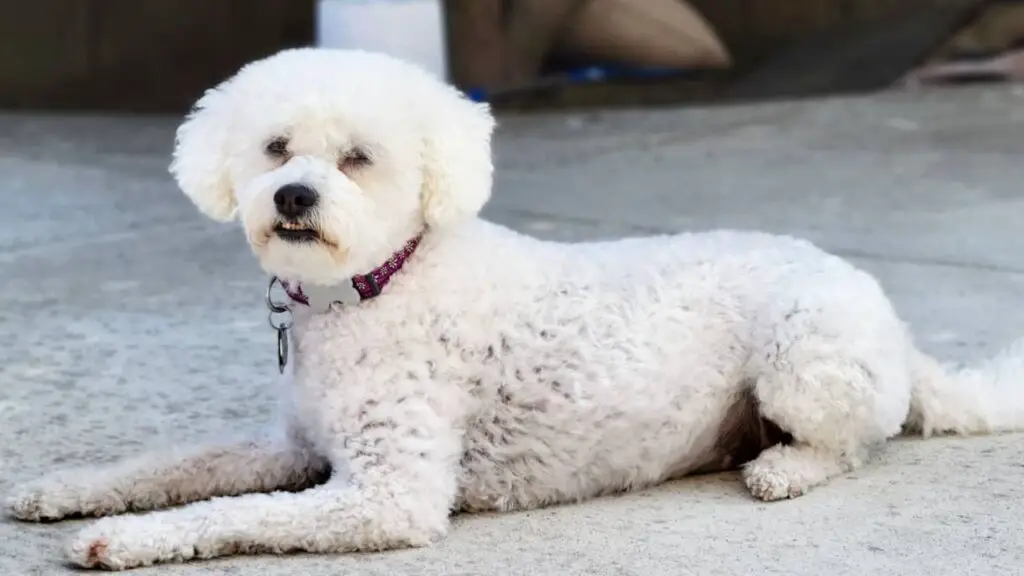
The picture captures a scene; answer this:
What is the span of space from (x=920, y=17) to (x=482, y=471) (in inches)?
292

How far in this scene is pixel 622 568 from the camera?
2557 mm

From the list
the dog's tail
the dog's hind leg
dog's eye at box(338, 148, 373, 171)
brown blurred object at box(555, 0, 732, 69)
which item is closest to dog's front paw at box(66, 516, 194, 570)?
dog's eye at box(338, 148, 373, 171)

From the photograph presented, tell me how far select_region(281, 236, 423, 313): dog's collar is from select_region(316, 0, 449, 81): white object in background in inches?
189

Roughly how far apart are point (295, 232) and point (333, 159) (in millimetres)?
163

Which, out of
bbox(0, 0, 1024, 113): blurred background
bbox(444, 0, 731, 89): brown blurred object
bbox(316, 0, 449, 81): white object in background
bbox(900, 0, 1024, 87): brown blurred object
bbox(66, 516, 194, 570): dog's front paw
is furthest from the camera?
bbox(444, 0, 731, 89): brown blurred object

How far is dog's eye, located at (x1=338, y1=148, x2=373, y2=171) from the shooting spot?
271cm

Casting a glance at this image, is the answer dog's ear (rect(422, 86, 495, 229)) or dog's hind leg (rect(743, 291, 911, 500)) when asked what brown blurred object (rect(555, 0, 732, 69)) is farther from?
dog's ear (rect(422, 86, 495, 229))

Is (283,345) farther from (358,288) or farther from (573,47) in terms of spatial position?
(573,47)

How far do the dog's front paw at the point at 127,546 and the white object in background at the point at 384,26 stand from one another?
5.17 m

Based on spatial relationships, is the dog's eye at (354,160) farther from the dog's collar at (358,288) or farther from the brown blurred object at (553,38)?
the brown blurred object at (553,38)

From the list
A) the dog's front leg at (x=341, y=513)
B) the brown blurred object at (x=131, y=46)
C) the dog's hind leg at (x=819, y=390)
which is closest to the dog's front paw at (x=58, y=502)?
the dog's front leg at (x=341, y=513)

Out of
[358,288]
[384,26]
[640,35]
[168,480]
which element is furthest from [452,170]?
[640,35]

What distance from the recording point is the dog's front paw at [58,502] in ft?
9.34

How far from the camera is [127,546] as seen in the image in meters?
2.55
